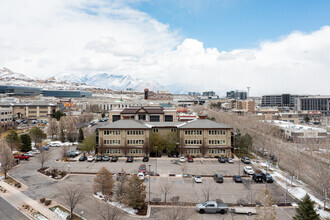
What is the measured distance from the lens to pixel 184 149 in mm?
44969

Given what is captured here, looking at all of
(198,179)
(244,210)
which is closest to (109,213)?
(244,210)

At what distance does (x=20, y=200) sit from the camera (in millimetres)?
24906

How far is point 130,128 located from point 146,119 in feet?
58.6

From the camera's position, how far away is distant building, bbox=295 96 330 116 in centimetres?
14775

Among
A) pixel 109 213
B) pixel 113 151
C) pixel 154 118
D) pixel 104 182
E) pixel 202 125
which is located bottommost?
pixel 113 151

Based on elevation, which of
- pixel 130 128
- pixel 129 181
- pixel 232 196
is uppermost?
pixel 130 128

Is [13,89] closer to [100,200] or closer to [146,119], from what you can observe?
[146,119]

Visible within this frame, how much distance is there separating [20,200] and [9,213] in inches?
113

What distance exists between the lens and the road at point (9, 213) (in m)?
21.4

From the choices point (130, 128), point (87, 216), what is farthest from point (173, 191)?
point (130, 128)

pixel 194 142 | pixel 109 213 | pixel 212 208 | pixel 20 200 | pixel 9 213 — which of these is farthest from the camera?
pixel 194 142

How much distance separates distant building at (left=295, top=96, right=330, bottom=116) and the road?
172 m

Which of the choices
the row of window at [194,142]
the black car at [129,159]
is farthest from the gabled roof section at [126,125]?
the row of window at [194,142]

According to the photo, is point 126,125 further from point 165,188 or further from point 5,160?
point 165,188
